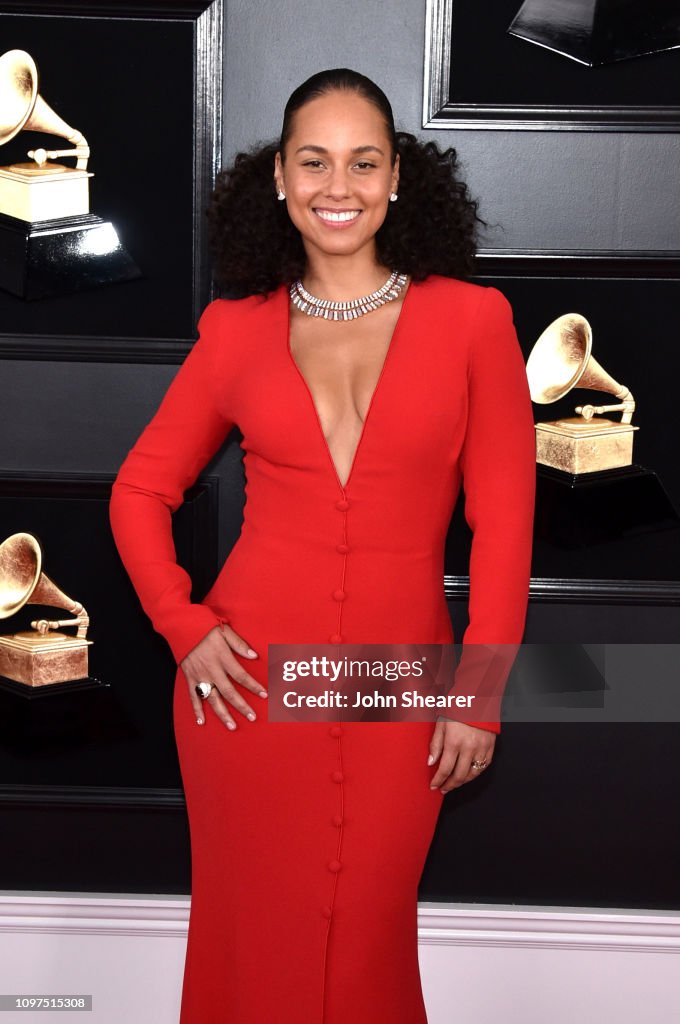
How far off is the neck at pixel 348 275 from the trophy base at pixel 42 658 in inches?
43.9

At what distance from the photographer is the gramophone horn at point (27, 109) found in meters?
2.62

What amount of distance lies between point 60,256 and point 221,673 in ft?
3.55

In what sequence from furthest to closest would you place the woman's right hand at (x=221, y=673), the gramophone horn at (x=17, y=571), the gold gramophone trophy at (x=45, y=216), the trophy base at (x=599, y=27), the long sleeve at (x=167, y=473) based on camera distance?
the gramophone horn at (x=17, y=571) → the gold gramophone trophy at (x=45, y=216) → the trophy base at (x=599, y=27) → the long sleeve at (x=167, y=473) → the woman's right hand at (x=221, y=673)

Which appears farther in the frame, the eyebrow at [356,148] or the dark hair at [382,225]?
the dark hair at [382,225]

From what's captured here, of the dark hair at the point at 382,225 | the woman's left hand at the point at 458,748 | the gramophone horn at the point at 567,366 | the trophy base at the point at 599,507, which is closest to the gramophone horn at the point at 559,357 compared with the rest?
the gramophone horn at the point at 567,366

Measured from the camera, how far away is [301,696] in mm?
2139

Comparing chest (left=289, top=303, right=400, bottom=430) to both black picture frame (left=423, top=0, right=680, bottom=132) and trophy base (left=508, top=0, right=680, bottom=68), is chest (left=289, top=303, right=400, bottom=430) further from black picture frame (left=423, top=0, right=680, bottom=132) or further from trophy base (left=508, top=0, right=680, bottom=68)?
trophy base (left=508, top=0, right=680, bottom=68)

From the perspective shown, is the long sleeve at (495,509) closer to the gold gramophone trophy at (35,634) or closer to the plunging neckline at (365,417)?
the plunging neckline at (365,417)

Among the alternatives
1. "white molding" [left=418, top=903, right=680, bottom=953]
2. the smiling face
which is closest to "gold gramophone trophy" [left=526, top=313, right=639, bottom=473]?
the smiling face

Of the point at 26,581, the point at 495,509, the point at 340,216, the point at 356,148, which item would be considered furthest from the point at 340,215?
the point at 26,581

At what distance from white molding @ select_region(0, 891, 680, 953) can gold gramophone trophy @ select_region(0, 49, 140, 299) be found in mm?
1459

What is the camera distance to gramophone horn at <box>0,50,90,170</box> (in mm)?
2625

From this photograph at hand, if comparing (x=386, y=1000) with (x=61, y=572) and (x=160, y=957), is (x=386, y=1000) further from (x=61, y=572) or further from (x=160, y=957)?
(x=61, y=572)

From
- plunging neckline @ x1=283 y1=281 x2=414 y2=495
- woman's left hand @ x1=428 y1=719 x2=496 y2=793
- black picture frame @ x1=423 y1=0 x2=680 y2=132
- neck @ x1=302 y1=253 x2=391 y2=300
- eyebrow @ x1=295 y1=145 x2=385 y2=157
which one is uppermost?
black picture frame @ x1=423 y1=0 x2=680 y2=132
